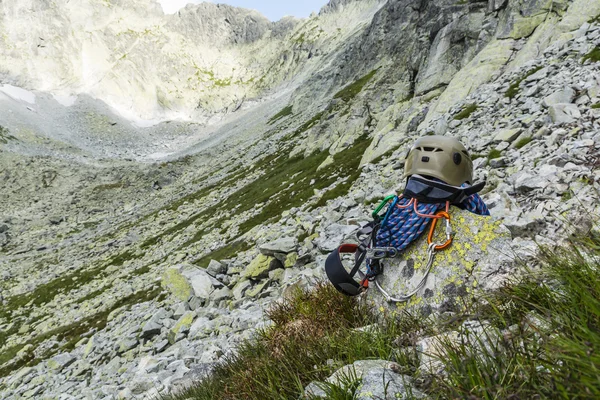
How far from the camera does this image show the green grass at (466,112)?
2014 centimetres

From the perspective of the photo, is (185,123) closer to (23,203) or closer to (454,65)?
(23,203)

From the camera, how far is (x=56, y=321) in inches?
1137

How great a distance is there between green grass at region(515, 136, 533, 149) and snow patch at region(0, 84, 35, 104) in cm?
16323

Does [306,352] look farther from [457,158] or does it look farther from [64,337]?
[64,337]

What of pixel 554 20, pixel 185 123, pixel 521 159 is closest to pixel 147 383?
pixel 521 159

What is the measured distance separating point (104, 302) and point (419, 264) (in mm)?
30653

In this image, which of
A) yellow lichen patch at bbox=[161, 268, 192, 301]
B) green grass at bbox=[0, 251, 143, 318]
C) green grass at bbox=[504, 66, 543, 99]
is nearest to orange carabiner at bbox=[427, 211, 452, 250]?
yellow lichen patch at bbox=[161, 268, 192, 301]

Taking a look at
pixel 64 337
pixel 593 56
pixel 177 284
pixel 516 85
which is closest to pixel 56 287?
pixel 64 337

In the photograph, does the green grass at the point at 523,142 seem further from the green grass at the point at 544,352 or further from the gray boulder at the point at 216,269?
the gray boulder at the point at 216,269

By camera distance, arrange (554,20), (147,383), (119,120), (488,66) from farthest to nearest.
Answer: (119,120) < (488,66) < (554,20) < (147,383)

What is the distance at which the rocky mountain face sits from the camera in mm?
8500

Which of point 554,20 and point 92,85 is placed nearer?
point 554,20

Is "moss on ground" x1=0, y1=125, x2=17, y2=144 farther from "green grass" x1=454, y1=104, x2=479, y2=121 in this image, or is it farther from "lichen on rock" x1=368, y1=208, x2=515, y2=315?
"lichen on rock" x1=368, y1=208, x2=515, y2=315

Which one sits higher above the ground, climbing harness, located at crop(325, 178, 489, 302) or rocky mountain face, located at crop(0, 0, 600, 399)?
climbing harness, located at crop(325, 178, 489, 302)
